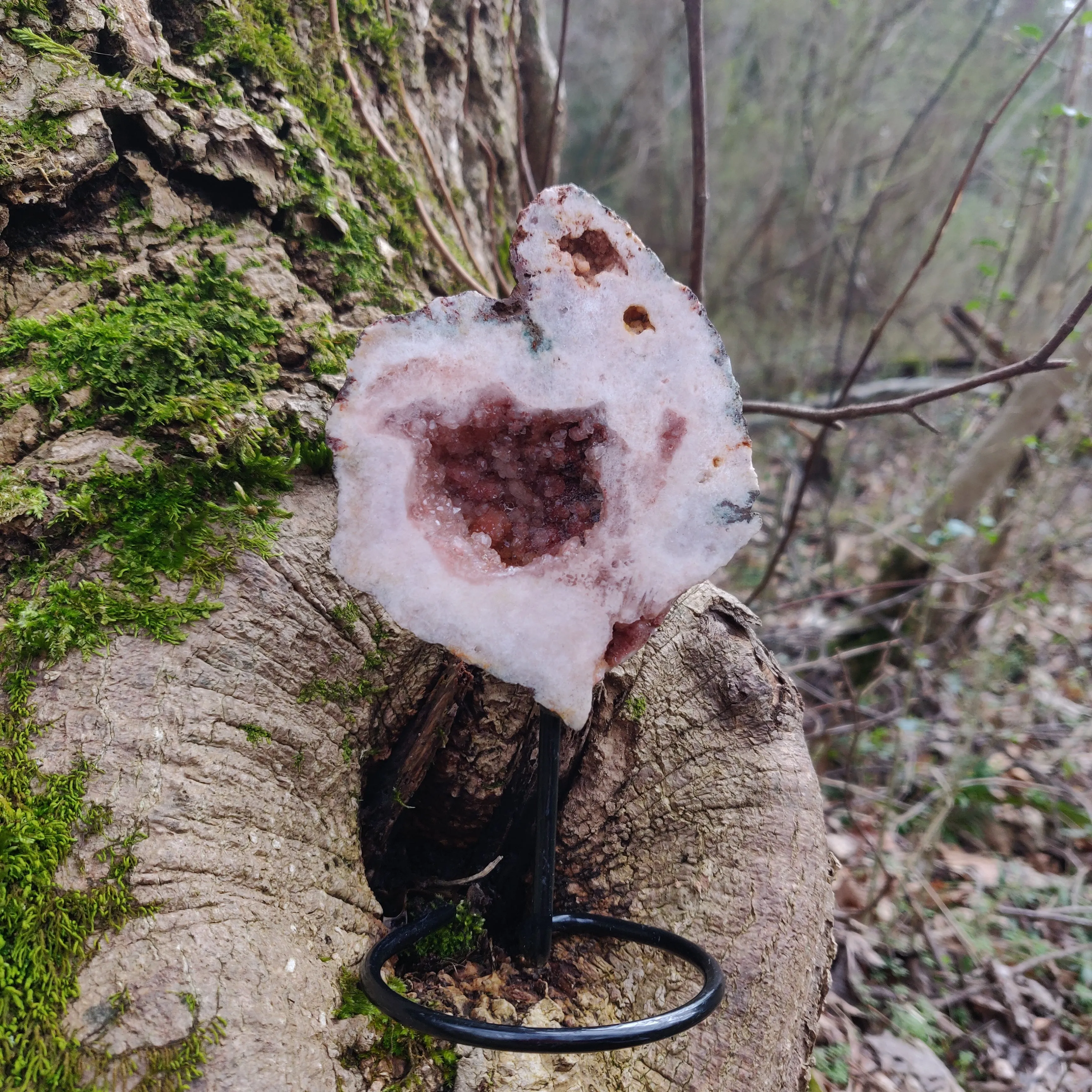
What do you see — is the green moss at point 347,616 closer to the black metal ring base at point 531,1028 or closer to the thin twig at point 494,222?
the black metal ring base at point 531,1028

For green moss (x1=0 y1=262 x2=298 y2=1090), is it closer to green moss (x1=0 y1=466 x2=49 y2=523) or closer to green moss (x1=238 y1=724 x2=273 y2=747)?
green moss (x1=0 y1=466 x2=49 y2=523)

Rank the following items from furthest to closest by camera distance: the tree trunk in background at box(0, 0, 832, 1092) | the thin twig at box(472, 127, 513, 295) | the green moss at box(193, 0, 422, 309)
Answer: the thin twig at box(472, 127, 513, 295) → the green moss at box(193, 0, 422, 309) → the tree trunk in background at box(0, 0, 832, 1092)

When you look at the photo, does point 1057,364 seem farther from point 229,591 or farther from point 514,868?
point 229,591

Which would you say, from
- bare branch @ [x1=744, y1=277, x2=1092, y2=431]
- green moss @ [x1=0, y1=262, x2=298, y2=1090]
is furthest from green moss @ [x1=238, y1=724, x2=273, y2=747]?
bare branch @ [x1=744, y1=277, x2=1092, y2=431]

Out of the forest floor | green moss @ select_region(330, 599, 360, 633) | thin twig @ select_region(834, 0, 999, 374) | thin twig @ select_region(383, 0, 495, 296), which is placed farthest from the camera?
thin twig @ select_region(834, 0, 999, 374)

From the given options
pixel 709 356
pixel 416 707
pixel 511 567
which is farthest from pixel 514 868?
pixel 709 356

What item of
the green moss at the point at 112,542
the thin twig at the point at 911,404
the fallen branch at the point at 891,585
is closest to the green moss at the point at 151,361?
the green moss at the point at 112,542
